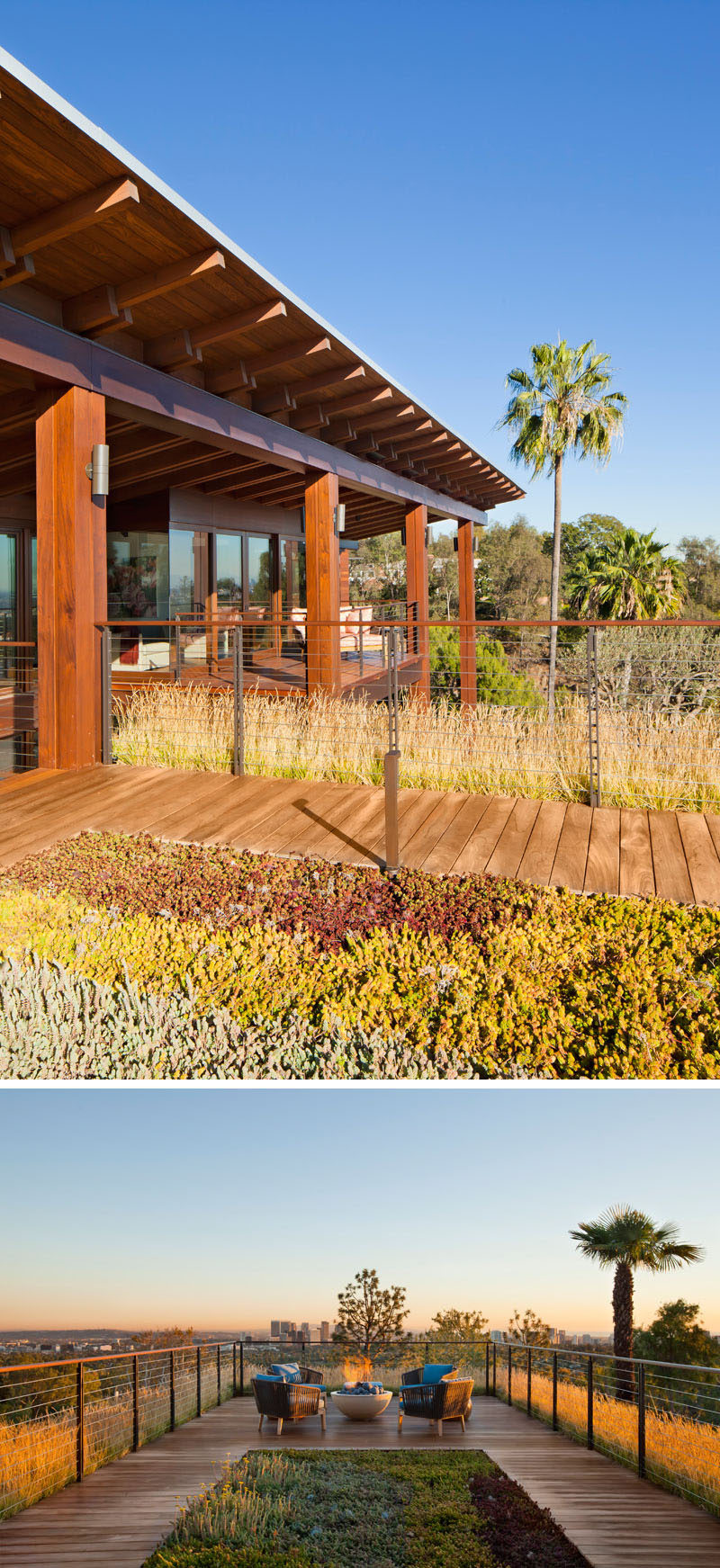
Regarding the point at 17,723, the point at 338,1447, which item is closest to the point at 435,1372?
the point at 338,1447

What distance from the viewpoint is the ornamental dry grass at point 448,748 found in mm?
7219

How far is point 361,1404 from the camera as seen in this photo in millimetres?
10008

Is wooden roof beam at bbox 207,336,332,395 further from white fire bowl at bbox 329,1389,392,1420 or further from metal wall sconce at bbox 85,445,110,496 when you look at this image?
white fire bowl at bbox 329,1389,392,1420

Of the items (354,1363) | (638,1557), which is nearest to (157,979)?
(638,1557)

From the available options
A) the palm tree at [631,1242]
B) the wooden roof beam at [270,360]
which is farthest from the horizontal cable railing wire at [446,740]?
the palm tree at [631,1242]

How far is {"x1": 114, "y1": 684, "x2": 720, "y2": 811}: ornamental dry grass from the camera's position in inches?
284

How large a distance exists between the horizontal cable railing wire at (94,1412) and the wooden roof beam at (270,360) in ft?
28.7

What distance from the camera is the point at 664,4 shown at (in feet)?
70.4

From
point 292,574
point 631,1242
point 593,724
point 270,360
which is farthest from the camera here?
point 292,574

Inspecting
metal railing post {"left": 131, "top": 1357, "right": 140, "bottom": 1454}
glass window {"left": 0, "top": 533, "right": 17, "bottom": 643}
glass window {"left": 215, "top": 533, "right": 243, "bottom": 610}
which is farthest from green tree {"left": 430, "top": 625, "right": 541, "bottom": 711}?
metal railing post {"left": 131, "top": 1357, "right": 140, "bottom": 1454}

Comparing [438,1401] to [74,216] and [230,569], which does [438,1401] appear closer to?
[74,216]

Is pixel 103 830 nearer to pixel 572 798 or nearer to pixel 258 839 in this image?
pixel 258 839

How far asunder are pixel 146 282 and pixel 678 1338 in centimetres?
1765

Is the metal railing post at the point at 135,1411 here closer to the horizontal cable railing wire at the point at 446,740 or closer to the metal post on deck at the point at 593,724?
the horizontal cable railing wire at the point at 446,740
